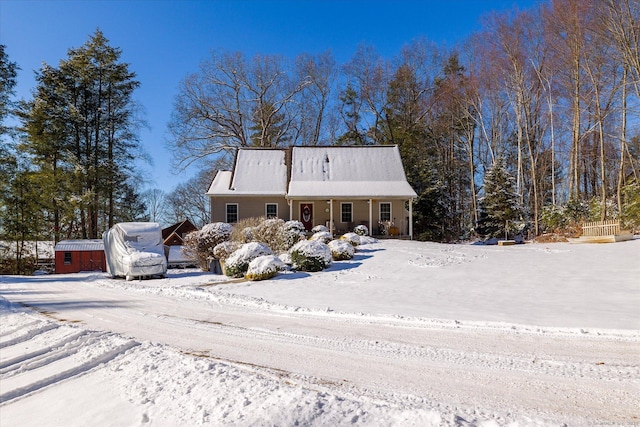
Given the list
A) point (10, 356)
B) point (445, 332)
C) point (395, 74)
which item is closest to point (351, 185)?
point (395, 74)

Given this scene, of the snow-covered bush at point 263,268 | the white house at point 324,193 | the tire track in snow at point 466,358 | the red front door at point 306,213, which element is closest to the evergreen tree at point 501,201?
the white house at point 324,193

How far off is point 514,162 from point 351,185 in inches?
665

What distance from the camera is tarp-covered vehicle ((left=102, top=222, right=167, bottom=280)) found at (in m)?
13.8

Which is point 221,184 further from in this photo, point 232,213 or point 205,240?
point 205,240

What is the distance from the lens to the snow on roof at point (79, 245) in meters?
22.0

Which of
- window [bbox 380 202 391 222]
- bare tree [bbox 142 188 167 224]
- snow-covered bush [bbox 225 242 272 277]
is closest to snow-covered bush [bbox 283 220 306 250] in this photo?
snow-covered bush [bbox 225 242 272 277]

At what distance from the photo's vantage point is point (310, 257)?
460 inches

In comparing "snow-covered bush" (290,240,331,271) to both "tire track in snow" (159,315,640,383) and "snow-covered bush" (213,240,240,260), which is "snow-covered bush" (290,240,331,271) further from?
"tire track in snow" (159,315,640,383)

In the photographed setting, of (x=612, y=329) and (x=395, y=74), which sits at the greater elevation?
(x=395, y=74)

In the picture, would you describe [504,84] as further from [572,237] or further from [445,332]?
[445,332]

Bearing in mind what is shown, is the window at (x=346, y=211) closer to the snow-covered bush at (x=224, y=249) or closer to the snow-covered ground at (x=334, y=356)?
Result: the snow-covered bush at (x=224, y=249)

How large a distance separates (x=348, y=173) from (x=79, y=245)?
1703cm

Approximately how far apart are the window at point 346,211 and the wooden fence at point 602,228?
11.6 meters

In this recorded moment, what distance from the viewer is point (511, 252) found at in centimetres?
1457
